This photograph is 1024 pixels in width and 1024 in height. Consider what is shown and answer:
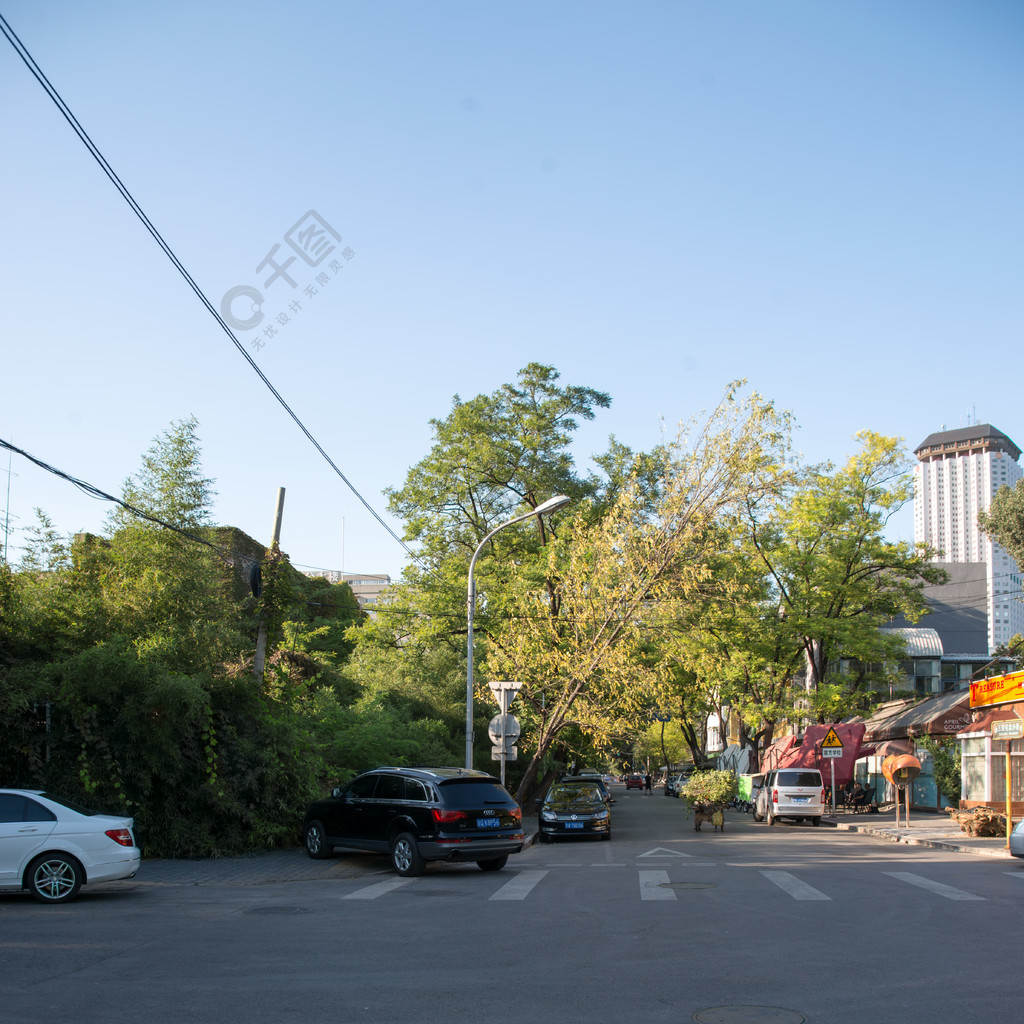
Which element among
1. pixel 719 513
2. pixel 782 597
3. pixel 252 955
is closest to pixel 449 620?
pixel 719 513

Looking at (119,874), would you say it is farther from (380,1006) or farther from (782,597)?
(782,597)

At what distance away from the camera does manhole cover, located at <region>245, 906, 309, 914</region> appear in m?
11.9

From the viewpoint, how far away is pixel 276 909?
1206 centimetres

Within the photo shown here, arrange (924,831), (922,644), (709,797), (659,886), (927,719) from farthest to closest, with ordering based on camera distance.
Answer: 1. (922,644)
2. (927,719)
3. (709,797)
4. (924,831)
5. (659,886)

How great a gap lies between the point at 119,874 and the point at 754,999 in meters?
8.48

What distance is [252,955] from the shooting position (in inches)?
353

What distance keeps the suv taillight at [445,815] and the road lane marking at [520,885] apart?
1.25 m

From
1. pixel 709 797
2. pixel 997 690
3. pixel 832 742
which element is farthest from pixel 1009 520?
pixel 709 797

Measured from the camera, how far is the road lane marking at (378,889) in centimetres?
1345

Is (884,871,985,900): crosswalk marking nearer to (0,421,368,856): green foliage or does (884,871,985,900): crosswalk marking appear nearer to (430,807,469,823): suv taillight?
(430,807,469,823): suv taillight

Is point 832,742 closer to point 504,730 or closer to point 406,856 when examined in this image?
point 504,730

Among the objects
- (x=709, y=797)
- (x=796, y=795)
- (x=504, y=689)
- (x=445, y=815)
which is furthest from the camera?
(x=796, y=795)

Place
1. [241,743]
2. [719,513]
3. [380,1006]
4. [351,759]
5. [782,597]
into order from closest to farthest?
1. [380,1006]
2. [241,743]
3. [351,759]
4. [719,513]
5. [782,597]

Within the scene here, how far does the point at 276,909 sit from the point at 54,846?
109 inches
